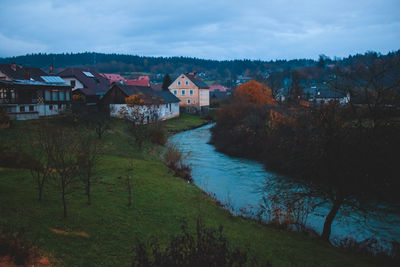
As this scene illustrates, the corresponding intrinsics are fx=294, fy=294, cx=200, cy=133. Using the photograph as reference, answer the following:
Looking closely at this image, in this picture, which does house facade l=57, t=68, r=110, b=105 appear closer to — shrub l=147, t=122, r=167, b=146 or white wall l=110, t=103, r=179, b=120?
white wall l=110, t=103, r=179, b=120

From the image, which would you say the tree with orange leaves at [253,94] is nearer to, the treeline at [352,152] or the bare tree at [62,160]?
the treeline at [352,152]

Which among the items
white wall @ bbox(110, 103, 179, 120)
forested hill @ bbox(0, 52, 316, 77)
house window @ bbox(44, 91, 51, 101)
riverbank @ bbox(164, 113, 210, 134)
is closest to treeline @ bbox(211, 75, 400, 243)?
white wall @ bbox(110, 103, 179, 120)

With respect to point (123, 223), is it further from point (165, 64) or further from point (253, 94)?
point (165, 64)

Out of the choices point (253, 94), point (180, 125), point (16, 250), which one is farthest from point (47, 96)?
point (16, 250)

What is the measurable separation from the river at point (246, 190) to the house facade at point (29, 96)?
16649 mm

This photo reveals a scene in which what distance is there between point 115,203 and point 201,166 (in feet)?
38.3

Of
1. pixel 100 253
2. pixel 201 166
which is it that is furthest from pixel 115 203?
pixel 201 166

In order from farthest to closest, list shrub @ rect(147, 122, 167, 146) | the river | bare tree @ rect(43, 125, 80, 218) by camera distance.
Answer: shrub @ rect(147, 122, 167, 146) < the river < bare tree @ rect(43, 125, 80, 218)

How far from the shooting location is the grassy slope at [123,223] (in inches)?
317

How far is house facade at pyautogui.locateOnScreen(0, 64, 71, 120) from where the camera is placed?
30719mm

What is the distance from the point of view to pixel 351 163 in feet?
32.1

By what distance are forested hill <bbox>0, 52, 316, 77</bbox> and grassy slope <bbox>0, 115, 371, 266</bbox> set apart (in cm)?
14499

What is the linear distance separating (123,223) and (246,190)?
9.01 metres

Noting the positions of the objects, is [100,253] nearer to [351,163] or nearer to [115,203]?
[115,203]
